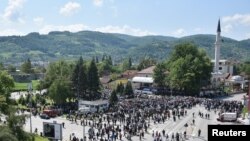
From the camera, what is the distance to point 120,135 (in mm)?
40031

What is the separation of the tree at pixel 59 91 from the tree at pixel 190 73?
25820 mm

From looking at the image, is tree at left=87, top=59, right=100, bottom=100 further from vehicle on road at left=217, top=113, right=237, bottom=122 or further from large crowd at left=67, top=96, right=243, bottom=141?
vehicle on road at left=217, top=113, right=237, bottom=122

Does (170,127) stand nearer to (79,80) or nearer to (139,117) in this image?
(139,117)

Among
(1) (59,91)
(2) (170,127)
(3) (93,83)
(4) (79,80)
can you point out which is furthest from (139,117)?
(4) (79,80)

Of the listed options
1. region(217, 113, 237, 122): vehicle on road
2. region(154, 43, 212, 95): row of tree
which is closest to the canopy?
region(154, 43, 212, 95): row of tree

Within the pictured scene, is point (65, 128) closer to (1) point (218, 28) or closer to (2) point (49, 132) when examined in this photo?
(2) point (49, 132)

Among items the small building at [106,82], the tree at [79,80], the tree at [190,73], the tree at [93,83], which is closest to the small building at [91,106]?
the tree at [79,80]

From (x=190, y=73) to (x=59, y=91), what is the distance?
28.9 metres

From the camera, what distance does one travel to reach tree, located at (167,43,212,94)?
7944cm

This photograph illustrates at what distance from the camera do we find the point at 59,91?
200ft

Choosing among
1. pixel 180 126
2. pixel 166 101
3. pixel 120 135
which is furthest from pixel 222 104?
pixel 120 135

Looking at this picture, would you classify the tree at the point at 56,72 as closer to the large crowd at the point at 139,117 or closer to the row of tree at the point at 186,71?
the large crowd at the point at 139,117

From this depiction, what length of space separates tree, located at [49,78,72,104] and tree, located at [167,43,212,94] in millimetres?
25820

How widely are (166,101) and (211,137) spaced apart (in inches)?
2145
